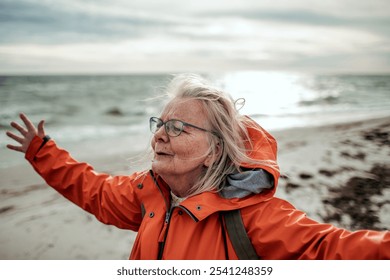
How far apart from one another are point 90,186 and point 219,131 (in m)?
1.02

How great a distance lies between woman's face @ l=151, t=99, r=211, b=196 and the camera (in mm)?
1827

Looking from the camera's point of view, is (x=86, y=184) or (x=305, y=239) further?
(x=86, y=184)

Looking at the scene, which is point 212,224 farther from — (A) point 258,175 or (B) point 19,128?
(B) point 19,128

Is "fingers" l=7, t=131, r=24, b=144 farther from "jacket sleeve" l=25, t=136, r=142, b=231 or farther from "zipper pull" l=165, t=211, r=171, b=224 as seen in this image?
"zipper pull" l=165, t=211, r=171, b=224

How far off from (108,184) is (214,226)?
0.89 metres

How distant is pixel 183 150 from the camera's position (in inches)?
72.2

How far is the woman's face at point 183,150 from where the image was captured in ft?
5.99

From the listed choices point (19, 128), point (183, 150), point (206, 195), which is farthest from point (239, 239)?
point (19, 128)

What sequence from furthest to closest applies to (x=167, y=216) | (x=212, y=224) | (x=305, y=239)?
(x=167, y=216) → (x=212, y=224) → (x=305, y=239)

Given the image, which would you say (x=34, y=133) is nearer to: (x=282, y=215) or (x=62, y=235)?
(x=62, y=235)

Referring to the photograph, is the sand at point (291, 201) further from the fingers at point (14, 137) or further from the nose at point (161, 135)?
the nose at point (161, 135)

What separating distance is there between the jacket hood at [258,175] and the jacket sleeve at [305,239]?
103 mm

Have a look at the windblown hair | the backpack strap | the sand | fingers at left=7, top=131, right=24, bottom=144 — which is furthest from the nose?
the sand
